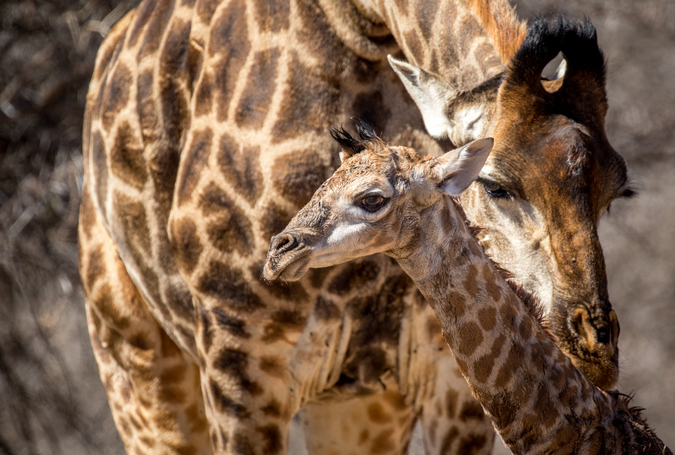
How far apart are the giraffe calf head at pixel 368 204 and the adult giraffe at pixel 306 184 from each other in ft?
1.10

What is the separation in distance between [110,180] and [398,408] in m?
1.49

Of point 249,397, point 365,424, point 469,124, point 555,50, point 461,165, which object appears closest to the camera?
point 461,165

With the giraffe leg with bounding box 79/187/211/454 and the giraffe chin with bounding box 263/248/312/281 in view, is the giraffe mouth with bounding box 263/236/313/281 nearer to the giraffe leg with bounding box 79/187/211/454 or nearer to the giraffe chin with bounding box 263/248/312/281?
the giraffe chin with bounding box 263/248/312/281

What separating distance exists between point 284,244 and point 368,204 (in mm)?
221

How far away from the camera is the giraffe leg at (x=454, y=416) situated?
107 inches

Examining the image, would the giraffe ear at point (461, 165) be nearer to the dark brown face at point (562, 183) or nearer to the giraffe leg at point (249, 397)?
the dark brown face at point (562, 183)

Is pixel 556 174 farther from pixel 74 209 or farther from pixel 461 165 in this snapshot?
pixel 74 209

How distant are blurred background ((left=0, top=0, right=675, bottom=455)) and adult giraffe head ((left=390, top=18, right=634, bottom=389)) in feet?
12.0

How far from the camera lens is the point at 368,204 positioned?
1862mm

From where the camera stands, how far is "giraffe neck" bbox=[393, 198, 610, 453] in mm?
2010

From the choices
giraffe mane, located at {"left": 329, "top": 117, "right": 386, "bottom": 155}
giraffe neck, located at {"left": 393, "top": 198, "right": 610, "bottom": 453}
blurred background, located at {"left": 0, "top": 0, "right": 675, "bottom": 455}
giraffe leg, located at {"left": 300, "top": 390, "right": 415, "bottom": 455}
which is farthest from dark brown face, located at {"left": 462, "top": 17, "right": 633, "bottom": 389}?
blurred background, located at {"left": 0, "top": 0, "right": 675, "bottom": 455}

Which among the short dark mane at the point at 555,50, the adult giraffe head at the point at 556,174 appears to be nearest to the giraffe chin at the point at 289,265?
the adult giraffe head at the point at 556,174

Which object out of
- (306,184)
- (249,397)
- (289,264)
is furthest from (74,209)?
(289,264)

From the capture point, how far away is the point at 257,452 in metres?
2.74
